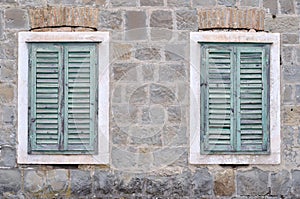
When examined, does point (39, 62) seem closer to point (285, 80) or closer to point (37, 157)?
point (37, 157)

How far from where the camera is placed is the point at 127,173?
23.0ft

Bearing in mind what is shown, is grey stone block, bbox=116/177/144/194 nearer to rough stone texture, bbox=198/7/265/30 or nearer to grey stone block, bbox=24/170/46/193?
grey stone block, bbox=24/170/46/193

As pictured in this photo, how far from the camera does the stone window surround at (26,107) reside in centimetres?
698

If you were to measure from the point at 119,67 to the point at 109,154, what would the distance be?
2.97ft

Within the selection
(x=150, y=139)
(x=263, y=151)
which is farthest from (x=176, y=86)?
(x=263, y=151)

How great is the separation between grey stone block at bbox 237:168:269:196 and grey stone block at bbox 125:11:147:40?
5.77ft

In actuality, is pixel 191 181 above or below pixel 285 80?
below

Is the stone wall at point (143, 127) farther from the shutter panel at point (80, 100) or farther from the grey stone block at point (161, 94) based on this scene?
the shutter panel at point (80, 100)

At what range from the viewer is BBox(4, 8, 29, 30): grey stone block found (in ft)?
23.1

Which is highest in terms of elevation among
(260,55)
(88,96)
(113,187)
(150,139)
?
(260,55)

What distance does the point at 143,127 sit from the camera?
6996 millimetres

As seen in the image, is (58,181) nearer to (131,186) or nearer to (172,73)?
(131,186)

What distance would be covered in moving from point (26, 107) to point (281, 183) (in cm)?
276

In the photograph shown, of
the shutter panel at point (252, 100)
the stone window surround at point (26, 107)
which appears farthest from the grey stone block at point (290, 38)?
the stone window surround at point (26, 107)
